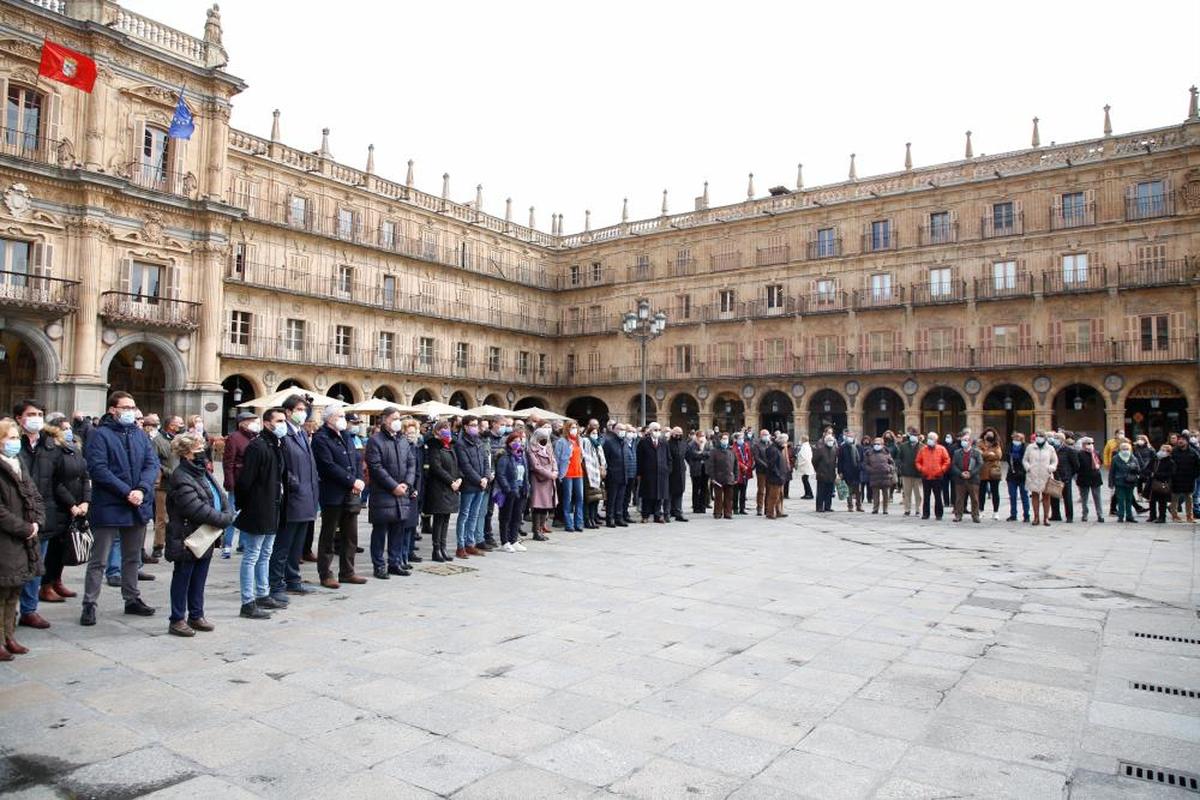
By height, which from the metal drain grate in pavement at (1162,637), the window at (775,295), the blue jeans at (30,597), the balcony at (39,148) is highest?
the balcony at (39,148)

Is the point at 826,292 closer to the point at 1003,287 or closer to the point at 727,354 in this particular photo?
the point at 727,354

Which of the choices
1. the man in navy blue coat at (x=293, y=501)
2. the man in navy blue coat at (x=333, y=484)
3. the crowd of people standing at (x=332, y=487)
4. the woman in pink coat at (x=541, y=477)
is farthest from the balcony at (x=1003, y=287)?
the man in navy blue coat at (x=293, y=501)

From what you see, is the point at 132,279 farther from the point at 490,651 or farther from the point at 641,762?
the point at 641,762

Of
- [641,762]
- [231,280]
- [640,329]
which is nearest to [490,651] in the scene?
[641,762]

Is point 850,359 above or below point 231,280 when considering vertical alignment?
below

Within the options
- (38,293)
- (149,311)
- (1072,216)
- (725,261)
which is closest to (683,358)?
(725,261)

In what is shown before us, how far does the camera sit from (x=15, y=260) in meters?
21.3

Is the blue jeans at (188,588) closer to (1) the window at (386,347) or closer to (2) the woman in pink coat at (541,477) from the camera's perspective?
(2) the woman in pink coat at (541,477)

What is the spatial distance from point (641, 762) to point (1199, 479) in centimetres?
1458

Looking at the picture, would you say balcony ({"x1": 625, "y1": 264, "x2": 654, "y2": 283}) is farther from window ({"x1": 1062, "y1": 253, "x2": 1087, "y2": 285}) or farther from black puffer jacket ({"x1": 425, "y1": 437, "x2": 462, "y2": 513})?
black puffer jacket ({"x1": 425, "y1": 437, "x2": 462, "y2": 513})

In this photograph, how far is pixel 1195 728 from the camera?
4012 mm

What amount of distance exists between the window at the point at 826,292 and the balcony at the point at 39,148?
27951 millimetres

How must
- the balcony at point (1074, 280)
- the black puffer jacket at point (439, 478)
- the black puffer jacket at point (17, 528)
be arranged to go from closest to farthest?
the black puffer jacket at point (17, 528) < the black puffer jacket at point (439, 478) < the balcony at point (1074, 280)

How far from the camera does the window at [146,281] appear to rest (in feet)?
76.9
